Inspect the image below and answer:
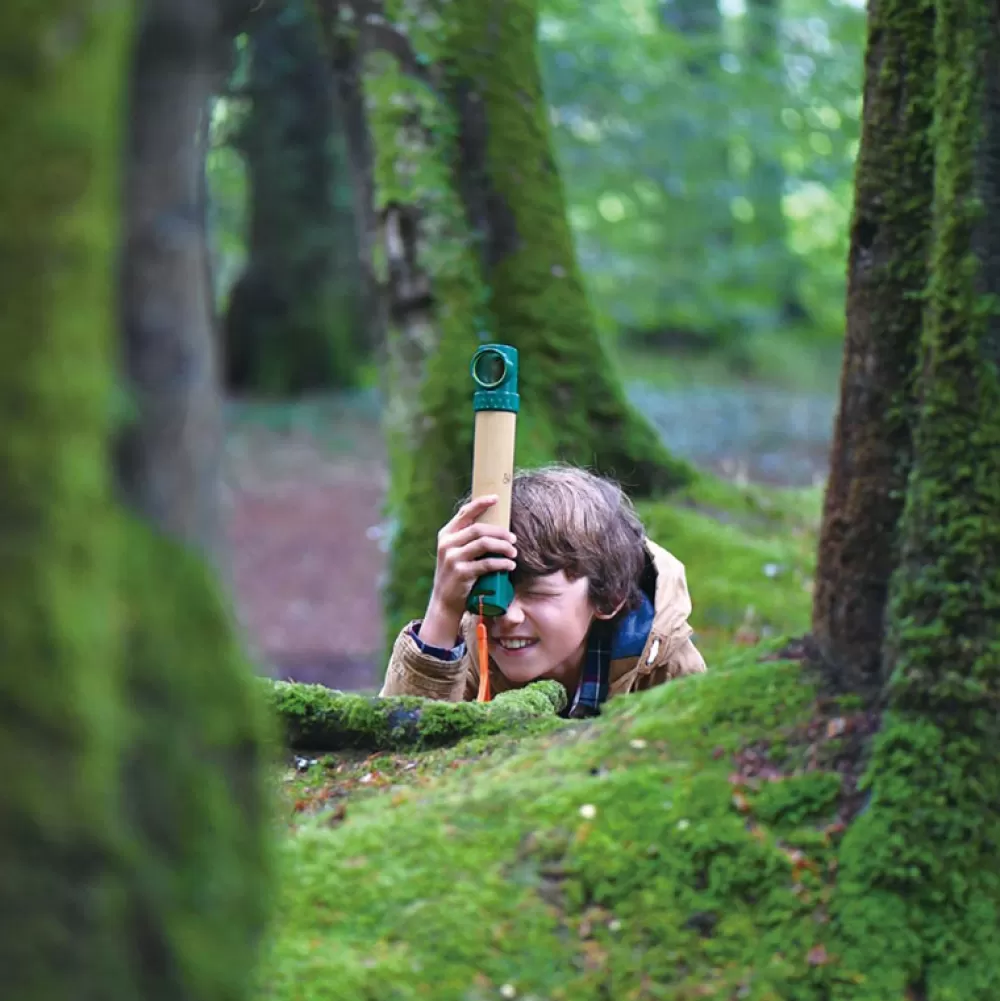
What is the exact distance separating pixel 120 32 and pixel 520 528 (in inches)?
101

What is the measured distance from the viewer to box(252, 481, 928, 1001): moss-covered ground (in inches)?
82.2

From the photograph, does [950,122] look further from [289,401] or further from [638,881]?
[289,401]

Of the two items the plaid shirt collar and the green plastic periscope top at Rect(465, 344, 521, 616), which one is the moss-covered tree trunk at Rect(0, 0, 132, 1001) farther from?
the plaid shirt collar

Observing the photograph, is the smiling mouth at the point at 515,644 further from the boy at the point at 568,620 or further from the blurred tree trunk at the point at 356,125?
the blurred tree trunk at the point at 356,125

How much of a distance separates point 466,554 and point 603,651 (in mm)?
764

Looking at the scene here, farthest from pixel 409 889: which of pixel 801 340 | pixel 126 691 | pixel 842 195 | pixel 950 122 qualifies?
pixel 801 340

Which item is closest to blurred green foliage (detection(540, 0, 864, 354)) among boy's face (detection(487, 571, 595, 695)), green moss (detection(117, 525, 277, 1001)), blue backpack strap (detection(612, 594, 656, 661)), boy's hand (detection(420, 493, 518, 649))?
blue backpack strap (detection(612, 594, 656, 661))

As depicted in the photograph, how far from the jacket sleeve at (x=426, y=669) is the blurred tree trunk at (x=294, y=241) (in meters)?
15.5

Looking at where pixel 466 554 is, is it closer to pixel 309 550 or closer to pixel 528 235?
pixel 528 235

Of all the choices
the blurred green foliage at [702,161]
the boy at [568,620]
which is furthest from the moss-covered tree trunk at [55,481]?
the blurred green foliage at [702,161]

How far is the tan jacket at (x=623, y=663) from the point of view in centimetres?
376

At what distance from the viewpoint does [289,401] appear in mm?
21703

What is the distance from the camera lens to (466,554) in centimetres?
341

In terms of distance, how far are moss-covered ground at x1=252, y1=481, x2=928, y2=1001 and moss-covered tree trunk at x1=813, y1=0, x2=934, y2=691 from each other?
6.2 inches
